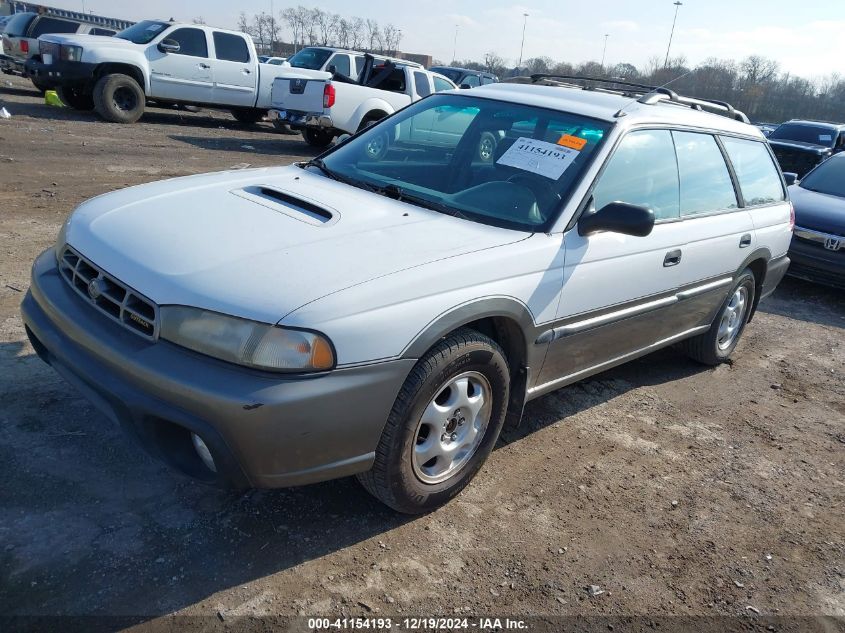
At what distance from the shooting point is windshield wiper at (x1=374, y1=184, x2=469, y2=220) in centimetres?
320

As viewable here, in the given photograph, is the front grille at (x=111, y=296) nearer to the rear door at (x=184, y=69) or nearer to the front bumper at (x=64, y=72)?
the front bumper at (x=64, y=72)

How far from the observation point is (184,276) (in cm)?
238

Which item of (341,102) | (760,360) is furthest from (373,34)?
(760,360)

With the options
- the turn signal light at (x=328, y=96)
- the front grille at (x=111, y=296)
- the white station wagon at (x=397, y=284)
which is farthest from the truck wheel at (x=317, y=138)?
the front grille at (x=111, y=296)

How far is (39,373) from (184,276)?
180cm

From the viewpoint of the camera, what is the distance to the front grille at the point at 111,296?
2395 millimetres

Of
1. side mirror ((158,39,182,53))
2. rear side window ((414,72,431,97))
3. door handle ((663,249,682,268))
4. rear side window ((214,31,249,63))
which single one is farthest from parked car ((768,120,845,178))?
side mirror ((158,39,182,53))

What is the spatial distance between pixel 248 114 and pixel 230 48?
1.82 m

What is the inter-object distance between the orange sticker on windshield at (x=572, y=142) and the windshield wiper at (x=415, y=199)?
722 mm

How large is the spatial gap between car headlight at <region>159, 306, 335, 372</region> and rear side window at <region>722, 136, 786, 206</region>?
3491 millimetres

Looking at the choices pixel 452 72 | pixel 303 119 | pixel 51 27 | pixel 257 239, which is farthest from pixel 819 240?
pixel 51 27

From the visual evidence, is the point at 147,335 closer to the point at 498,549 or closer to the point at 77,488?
the point at 77,488

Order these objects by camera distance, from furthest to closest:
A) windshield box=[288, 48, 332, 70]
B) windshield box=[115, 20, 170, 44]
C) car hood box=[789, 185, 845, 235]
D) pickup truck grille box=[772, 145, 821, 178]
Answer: windshield box=[288, 48, 332, 70], windshield box=[115, 20, 170, 44], pickup truck grille box=[772, 145, 821, 178], car hood box=[789, 185, 845, 235]

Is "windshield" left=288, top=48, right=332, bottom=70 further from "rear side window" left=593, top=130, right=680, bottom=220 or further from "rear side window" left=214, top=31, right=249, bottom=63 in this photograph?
"rear side window" left=593, top=130, right=680, bottom=220
